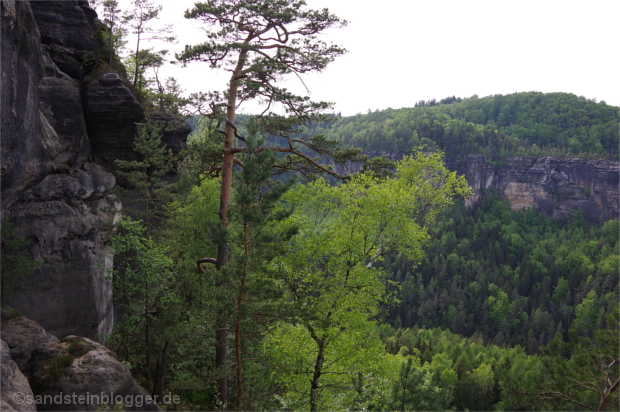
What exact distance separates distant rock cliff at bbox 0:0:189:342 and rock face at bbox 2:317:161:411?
320 cm

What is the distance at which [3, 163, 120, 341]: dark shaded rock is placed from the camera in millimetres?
12461

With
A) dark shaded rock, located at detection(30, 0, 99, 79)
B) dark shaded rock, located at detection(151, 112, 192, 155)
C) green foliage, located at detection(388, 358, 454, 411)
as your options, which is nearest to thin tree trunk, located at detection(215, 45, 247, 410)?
dark shaded rock, located at detection(30, 0, 99, 79)

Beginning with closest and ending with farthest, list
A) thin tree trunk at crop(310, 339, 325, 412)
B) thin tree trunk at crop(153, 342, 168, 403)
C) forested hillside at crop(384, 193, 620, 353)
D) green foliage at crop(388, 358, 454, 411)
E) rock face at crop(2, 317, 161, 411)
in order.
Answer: rock face at crop(2, 317, 161, 411) < thin tree trunk at crop(153, 342, 168, 403) < thin tree trunk at crop(310, 339, 325, 412) < green foliage at crop(388, 358, 454, 411) < forested hillside at crop(384, 193, 620, 353)

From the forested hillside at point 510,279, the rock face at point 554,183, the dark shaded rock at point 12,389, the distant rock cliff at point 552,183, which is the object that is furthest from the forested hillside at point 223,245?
the rock face at point 554,183

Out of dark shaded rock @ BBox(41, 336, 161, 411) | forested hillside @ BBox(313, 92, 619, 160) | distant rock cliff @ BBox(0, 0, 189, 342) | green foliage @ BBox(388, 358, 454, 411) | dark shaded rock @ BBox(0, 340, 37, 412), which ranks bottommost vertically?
green foliage @ BBox(388, 358, 454, 411)

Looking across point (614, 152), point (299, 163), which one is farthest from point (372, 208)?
point (614, 152)

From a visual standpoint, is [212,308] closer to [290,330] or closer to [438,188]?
[290,330]

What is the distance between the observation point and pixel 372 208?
1358 centimetres

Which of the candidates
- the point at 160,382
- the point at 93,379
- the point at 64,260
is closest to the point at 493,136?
the point at 160,382

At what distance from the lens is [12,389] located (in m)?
7.26

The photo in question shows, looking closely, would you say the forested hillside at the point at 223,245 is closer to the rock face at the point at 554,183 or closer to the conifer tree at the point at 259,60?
the conifer tree at the point at 259,60

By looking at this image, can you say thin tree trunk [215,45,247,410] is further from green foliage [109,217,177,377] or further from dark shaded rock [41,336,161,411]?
dark shaded rock [41,336,161,411]

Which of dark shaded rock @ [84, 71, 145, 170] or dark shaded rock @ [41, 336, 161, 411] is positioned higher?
dark shaded rock @ [84, 71, 145, 170]

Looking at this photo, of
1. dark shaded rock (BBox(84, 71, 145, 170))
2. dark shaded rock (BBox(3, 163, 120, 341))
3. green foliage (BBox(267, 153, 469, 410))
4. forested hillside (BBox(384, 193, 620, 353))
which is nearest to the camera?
dark shaded rock (BBox(3, 163, 120, 341))
